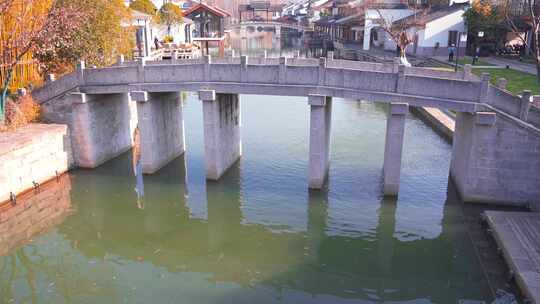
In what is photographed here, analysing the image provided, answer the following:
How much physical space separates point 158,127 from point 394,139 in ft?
40.4

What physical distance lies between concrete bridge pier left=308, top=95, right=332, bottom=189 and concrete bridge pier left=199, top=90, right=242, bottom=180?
4734 mm

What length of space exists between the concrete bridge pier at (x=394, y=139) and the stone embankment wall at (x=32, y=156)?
16.6 meters

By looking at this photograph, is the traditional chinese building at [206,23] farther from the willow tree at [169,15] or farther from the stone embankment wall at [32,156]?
the stone embankment wall at [32,156]

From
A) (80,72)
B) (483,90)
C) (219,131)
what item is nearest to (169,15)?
(80,72)

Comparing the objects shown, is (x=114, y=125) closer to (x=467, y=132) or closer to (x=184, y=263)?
(x=184, y=263)

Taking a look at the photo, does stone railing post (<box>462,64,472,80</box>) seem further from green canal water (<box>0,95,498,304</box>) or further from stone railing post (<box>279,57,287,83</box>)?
stone railing post (<box>279,57,287,83</box>)

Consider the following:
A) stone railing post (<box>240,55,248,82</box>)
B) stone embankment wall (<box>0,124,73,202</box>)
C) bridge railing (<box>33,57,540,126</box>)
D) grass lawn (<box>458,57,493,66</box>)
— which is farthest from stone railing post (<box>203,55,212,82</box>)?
grass lawn (<box>458,57,493,66</box>)

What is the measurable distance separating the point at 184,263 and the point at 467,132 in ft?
44.4

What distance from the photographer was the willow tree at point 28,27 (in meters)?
24.2

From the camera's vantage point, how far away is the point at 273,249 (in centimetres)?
1842

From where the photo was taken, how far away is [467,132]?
2097 cm

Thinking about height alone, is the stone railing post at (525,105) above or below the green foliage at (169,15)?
below

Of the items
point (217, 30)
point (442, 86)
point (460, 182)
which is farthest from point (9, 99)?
point (217, 30)

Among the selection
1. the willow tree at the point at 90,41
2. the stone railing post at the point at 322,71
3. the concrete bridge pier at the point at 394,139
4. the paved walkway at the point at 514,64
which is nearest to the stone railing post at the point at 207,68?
the stone railing post at the point at 322,71
